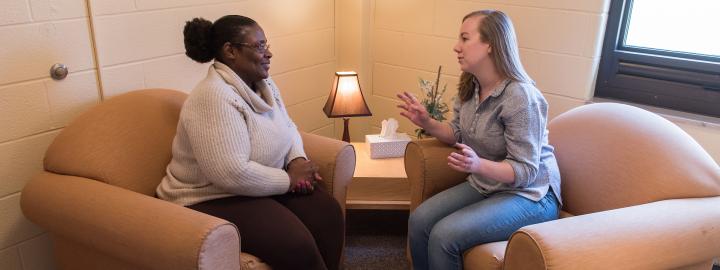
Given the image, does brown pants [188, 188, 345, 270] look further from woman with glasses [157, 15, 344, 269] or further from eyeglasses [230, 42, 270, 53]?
eyeglasses [230, 42, 270, 53]

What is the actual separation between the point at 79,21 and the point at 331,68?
4.82 feet

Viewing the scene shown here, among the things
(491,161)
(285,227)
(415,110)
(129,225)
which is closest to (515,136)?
(491,161)

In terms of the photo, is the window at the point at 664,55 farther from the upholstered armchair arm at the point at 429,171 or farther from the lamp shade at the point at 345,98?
the lamp shade at the point at 345,98

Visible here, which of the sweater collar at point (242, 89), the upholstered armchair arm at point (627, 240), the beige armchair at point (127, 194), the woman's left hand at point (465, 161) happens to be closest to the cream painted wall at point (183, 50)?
the beige armchair at point (127, 194)

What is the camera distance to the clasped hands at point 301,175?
1985 millimetres

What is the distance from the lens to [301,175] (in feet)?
6.56

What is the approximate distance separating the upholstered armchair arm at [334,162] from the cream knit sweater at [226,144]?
20 centimetres

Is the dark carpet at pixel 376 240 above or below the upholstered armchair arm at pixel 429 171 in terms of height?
below

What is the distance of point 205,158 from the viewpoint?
5.73 feet

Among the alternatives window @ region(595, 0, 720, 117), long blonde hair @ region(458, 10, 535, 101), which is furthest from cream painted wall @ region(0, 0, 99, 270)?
window @ region(595, 0, 720, 117)

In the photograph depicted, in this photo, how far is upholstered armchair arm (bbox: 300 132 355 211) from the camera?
2145 millimetres

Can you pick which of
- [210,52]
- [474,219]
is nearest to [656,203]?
[474,219]

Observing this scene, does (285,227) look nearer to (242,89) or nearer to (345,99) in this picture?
(242,89)

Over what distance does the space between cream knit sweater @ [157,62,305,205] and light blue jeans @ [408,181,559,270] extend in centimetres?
50
